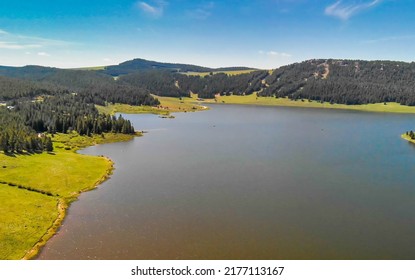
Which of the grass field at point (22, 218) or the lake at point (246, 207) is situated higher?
the lake at point (246, 207)

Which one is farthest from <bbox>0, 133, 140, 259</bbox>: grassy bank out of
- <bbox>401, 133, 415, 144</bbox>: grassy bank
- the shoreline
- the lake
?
<bbox>401, 133, 415, 144</bbox>: grassy bank


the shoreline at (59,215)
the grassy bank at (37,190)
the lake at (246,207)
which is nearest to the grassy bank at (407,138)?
the lake at (246,207)

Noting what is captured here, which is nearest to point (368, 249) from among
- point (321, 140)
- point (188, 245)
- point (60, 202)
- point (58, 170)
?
point (188, 245)

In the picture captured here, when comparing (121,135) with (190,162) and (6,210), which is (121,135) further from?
(6,210)

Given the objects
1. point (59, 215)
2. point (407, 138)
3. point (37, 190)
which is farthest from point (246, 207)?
point (407, 138)

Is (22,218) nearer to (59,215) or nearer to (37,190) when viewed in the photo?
(59,215)

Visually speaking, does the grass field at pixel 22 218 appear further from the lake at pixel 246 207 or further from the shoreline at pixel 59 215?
the lake at pixel 246 207
